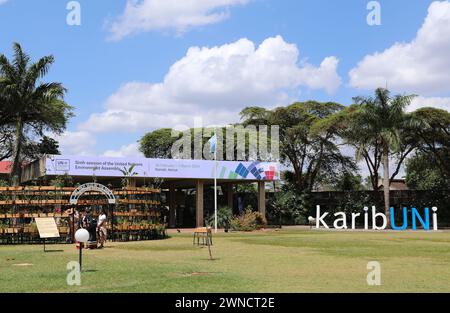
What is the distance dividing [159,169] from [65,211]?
498 inches

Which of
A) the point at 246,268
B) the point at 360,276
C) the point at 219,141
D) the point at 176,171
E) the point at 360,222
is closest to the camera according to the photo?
the point at 360,276

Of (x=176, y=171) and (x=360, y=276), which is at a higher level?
(x=176, y=171)

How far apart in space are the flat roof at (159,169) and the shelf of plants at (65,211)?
5.07 m

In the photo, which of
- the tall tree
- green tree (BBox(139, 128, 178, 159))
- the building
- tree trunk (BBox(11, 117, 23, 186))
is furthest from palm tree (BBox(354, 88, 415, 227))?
green tree (BBox(139, 128, 178, 159))

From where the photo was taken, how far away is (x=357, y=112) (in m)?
42.2

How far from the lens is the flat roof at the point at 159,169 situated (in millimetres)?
34969

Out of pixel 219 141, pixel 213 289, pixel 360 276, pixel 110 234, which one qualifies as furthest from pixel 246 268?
pixel 219 141

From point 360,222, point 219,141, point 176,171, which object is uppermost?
point 219,141

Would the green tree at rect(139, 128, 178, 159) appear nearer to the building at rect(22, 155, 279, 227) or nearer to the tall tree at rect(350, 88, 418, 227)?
the building at rect(22, 155, 279, 227)

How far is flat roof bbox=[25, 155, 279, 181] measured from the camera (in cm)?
3497

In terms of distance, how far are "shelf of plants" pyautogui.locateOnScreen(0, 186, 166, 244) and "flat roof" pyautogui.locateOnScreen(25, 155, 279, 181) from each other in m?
5.07

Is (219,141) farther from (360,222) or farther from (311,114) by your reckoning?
(360,222)

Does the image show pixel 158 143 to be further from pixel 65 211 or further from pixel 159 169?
pixel 65 211
